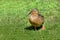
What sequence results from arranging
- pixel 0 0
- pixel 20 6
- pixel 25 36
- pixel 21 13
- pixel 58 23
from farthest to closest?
pixel 0 0, pixel 20 6, pixel 21 13, pixel 58 23, pixel 25 36

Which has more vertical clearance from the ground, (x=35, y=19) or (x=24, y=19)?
(x=35, y=19)

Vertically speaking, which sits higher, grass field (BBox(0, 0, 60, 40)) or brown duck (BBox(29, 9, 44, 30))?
brown duck (BBox(29, 9, 44, 30))

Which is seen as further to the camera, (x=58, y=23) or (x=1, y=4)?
(x=1, y=4)

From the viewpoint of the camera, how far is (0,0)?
1424 centimetres

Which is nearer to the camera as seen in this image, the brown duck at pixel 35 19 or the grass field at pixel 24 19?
the grass field at pixel 24 19

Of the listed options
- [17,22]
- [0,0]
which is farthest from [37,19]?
[0,0]

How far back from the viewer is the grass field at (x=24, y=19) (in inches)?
356

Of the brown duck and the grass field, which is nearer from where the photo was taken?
the grass field

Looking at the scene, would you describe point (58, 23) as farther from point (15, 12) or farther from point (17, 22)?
point (15, 12)

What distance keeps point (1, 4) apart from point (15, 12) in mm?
1585

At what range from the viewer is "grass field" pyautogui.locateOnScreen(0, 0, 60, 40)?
29.6 feet

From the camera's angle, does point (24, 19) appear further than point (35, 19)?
Yes

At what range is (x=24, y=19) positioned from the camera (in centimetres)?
1114

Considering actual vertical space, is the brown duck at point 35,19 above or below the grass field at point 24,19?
above
